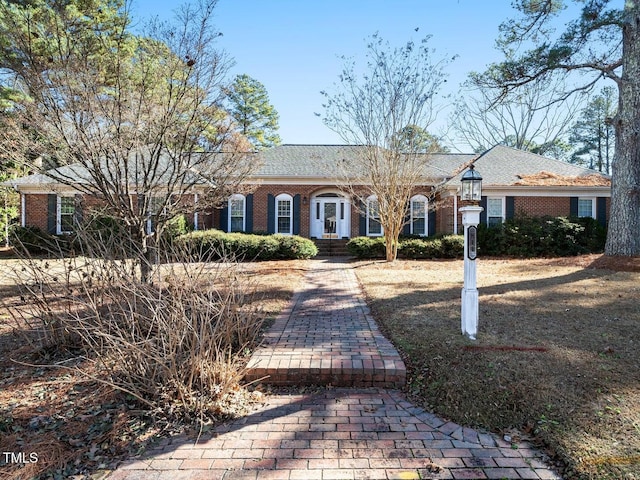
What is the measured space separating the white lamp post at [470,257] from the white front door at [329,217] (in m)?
14.2

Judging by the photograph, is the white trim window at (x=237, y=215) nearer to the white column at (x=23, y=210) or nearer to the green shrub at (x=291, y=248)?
the green shrub at (x=291, y=248)

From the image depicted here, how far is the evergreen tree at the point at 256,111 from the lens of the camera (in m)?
33.4

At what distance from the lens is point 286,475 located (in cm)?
237

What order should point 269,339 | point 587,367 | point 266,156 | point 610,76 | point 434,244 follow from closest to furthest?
1. point 587,367
2. point 269,339
3. point 610,76
4. point 434,244
5. point 266,156

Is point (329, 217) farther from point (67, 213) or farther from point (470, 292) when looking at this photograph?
point (470, 292)

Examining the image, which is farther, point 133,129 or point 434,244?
point 434,244

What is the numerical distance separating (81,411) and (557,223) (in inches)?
643

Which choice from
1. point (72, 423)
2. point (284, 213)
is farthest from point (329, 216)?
point (72, 423)

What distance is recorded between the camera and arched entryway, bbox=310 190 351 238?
744 inches

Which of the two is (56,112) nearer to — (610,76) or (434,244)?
(434,244)

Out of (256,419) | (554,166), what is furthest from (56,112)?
(554,166)

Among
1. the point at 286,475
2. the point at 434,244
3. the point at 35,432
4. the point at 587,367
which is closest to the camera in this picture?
the point at 286,475

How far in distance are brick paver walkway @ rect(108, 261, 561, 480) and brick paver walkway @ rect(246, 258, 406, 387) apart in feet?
0.69

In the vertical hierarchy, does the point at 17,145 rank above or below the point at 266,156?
below
